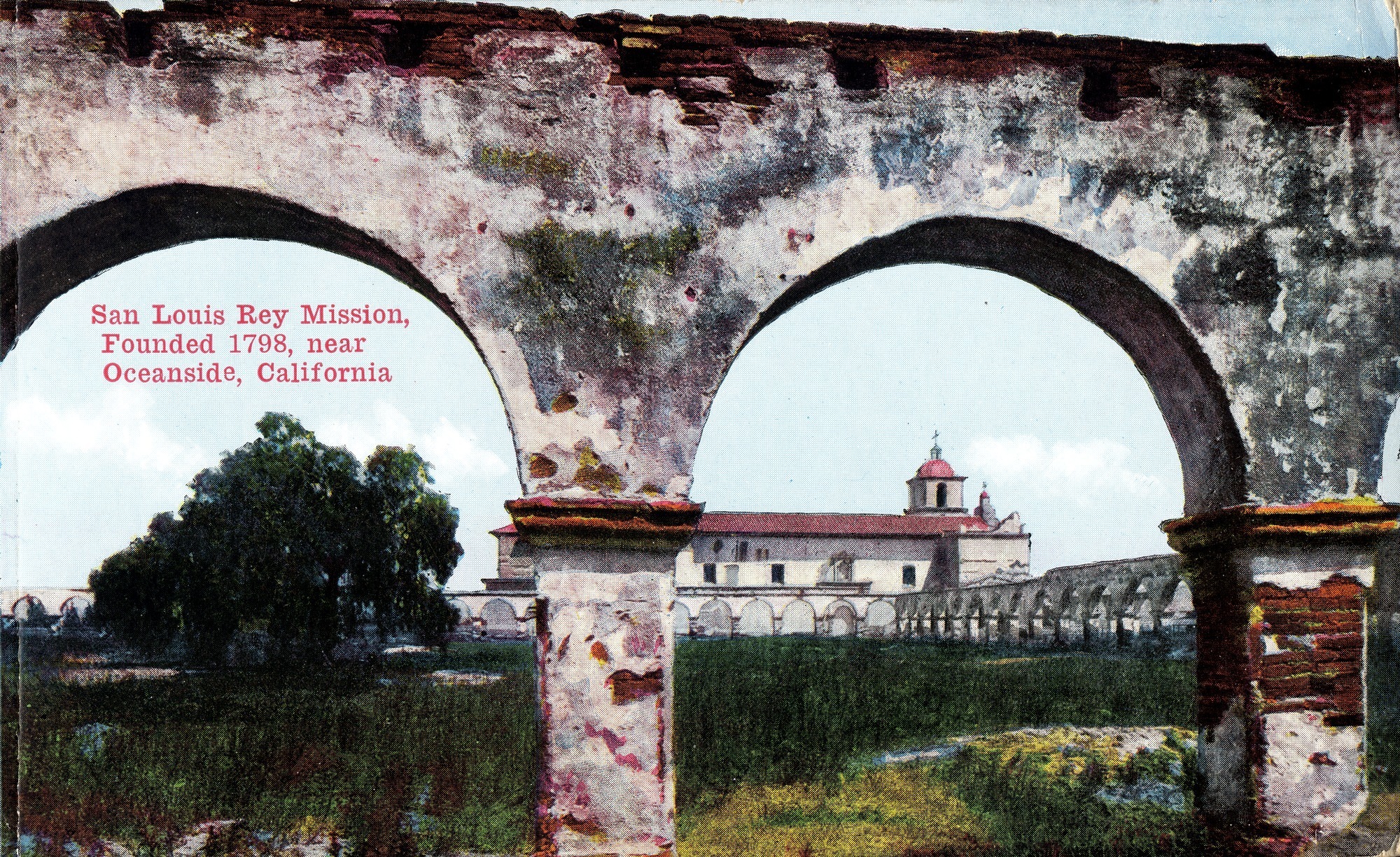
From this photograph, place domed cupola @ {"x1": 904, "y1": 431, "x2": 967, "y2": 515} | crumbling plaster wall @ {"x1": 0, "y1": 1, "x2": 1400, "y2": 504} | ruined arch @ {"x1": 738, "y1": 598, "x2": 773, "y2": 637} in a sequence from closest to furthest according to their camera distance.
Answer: crumbling plaster wall @ {"x1": 0, "y1": 1, "x2": 1400, "y2": 504} < ruined arch @ {"x1": 738, "y1": 598, "x2": 773, "y2": 637} < domed cupola @ {"x1": 904, "y1": 431, "x2": 967, "y2": 515}

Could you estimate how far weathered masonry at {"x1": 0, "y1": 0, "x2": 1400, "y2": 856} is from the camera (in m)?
3.98

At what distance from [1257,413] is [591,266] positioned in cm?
280

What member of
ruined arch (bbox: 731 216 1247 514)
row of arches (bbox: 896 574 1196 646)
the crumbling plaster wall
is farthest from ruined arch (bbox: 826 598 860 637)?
the crumbling plaster wall

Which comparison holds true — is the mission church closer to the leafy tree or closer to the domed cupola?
the domed cupola

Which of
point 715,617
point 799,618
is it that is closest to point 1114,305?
point 715,617

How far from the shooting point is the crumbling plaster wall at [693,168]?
402 centimetres

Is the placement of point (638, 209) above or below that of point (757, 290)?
above

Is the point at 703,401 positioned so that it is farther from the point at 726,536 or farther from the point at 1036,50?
the point at 726,536

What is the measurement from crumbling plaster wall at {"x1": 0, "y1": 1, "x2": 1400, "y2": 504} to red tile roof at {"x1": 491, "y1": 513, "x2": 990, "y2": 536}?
129 ft

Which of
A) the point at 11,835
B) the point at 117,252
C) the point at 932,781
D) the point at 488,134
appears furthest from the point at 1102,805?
the point at 117,252

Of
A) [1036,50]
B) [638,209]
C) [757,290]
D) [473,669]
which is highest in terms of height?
[1036,50]

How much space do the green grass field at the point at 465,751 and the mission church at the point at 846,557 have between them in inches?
964

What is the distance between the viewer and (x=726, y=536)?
4388 cm

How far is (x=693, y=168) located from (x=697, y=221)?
0.71ft
